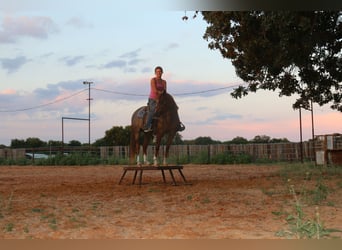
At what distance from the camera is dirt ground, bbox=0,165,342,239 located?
14.5 ft

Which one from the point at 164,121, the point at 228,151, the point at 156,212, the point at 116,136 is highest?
the point at 116,136

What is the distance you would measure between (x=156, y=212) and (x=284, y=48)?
15.2 ft

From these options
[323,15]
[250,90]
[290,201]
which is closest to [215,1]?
[290,201]

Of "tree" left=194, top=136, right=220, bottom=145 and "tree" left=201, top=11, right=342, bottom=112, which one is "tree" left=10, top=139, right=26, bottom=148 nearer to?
"tree" left=194, top=136, right=220, bottom=145

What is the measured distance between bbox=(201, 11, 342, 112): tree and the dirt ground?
268 cm

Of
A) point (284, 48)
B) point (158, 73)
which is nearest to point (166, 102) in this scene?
point (158, 73)

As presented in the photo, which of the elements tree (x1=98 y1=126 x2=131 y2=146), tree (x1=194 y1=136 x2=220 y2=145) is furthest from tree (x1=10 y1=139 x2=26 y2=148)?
tree (x1=194 y1=136 x2=220 y2=145)

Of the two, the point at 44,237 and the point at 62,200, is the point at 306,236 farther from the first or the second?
the point at 62,200

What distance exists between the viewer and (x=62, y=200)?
23.0 ft

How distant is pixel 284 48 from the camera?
8.82 m

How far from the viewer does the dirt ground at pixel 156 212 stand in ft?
14.5

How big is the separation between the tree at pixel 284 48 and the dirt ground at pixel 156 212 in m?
2.68

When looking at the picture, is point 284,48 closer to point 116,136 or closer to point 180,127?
point 180,127

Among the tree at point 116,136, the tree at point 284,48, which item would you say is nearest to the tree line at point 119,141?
the tree at point 116,136
